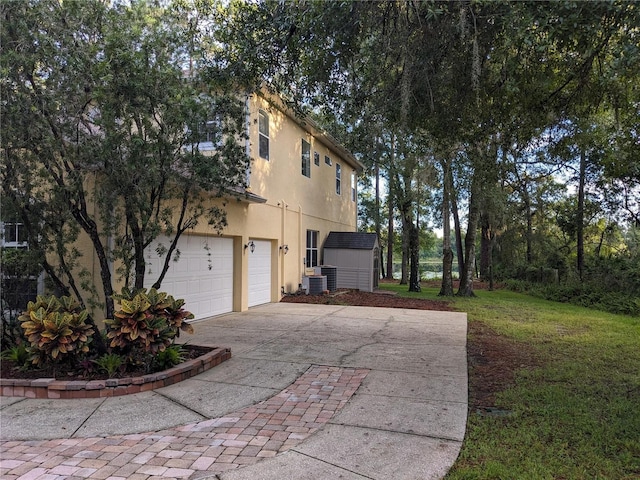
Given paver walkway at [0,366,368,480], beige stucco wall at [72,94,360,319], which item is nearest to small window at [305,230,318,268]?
beige stucco wall at [72,94,360,319]

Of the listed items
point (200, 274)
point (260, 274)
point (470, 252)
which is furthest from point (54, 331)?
point (470, 252)

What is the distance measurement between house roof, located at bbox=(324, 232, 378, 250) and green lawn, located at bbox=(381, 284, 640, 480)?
9.37 meters

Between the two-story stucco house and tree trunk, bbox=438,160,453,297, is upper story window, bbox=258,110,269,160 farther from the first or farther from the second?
tree trunk, bbox=438,160,453,297

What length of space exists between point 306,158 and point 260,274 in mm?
5155

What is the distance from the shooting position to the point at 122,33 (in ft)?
17.1

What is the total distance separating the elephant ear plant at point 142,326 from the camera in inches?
200

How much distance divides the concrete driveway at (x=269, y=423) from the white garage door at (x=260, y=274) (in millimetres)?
5212

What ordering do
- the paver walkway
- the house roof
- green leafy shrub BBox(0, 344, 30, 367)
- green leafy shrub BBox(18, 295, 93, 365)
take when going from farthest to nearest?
the house roof
green leafy shrub BBox(0, 344, 30, 367)
green leafy shrub BBox(18, 295, 93, 365)
the paver walkway

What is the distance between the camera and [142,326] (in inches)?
202

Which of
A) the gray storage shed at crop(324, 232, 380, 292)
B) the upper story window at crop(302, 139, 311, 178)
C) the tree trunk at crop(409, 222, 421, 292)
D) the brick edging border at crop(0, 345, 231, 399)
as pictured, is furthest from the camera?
the tree trunk at crop(409, 222, 421, 292)

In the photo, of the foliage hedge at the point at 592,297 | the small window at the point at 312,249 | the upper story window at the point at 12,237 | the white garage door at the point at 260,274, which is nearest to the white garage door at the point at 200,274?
the white garage door at the point at 260,274

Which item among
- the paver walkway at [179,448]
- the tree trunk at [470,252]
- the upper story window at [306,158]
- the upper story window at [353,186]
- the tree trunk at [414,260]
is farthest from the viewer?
the upper story window at [353,186]

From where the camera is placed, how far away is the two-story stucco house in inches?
378

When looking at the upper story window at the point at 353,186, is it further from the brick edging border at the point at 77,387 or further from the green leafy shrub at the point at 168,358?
the brick edging border at the point at 77,387
